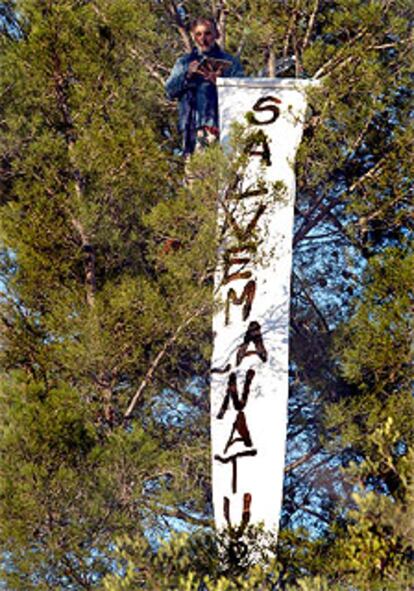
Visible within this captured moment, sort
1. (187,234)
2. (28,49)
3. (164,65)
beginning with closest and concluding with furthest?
(187,234) < (28,49) < (164,65)

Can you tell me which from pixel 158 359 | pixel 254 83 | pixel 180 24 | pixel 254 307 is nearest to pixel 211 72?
pixel 254 83

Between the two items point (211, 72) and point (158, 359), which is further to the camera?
point (211, 72)

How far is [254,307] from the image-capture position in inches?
412

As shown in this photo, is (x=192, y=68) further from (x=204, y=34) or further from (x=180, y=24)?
(x=180, y=24)

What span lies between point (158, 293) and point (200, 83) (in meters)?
2.07

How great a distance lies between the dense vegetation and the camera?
9.98m

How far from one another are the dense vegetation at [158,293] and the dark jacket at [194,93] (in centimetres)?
37

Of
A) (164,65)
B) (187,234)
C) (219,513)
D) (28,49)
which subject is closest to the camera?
(219,513)

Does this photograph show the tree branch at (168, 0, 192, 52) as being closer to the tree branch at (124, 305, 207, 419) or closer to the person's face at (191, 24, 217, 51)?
the person's face at (191, 24, 217, 51)

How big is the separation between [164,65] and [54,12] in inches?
75.6

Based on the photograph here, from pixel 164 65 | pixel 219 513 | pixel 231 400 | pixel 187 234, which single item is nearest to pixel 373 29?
pixel 164 65

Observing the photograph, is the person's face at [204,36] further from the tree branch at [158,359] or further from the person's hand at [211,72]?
the tree branch at [158,359]

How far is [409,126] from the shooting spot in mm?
12500

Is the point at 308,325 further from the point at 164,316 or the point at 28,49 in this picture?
the point at 28,49
